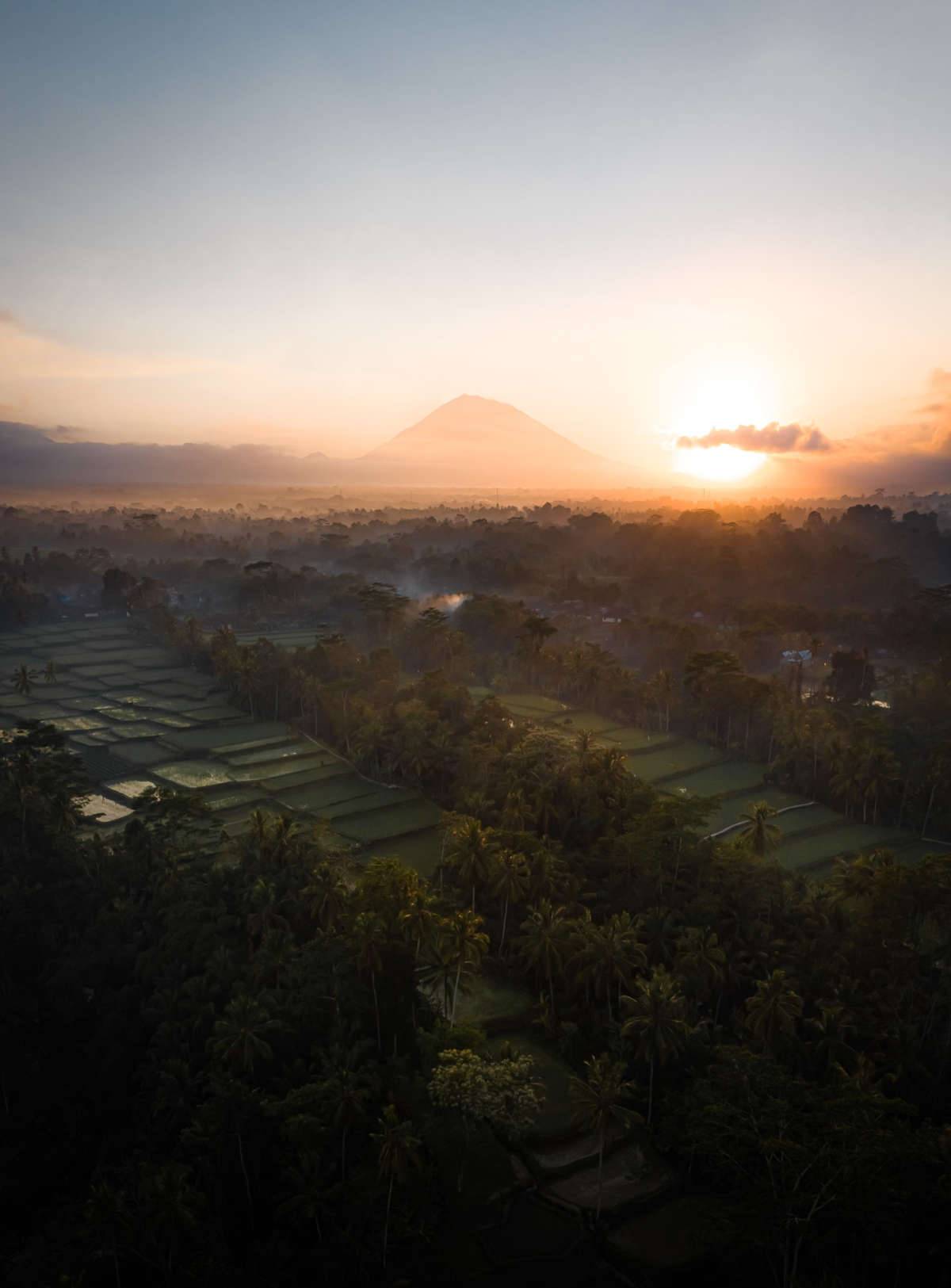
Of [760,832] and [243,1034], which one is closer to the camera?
[243,1034]

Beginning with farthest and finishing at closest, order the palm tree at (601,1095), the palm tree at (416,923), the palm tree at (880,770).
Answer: the palm tree at (880,770)
the palm tree at (416,923)
the palm tree at (601,1095)

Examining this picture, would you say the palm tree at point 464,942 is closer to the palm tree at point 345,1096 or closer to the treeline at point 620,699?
the palm tree at point 345,1096

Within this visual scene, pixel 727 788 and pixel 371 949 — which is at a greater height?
pixel 371 949

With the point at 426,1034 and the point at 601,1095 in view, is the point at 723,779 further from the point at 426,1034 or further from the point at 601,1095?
the point at 601,1095

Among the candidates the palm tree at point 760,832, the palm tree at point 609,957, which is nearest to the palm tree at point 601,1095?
the palm tree at point 609,957

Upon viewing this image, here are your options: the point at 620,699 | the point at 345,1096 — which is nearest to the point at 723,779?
the point at 620,699

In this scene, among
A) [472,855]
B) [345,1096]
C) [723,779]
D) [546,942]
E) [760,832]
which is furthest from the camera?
[723,779]
